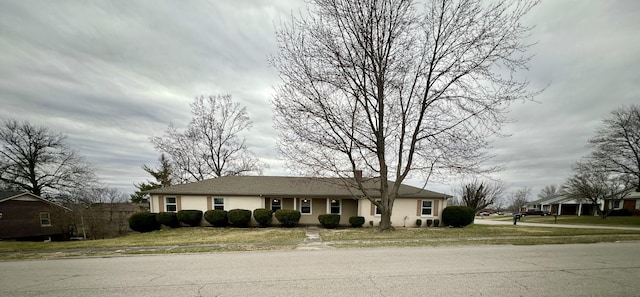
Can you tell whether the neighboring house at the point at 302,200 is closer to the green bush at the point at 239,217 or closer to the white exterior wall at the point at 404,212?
the white exterior wall at the point at 404,212

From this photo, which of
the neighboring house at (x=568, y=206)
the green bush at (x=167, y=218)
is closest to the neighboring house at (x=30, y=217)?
the green bush at (x=167, y=218)

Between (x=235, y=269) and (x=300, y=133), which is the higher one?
(x=300, y=133)

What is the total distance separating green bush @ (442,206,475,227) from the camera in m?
19.6

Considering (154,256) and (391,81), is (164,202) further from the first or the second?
(391,81)

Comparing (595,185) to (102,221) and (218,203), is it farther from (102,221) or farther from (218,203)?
(102,221)

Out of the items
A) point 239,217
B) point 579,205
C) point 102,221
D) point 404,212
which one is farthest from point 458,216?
point 579,205

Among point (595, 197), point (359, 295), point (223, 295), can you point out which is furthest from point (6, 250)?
point (595, 197)

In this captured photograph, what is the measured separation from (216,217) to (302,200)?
675 centimetres

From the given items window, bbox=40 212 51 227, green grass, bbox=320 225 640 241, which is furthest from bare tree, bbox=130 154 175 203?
green grass, bbox=320 225 640 241

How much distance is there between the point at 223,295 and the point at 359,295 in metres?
2.39

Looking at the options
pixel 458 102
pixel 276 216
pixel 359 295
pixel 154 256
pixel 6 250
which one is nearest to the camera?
pixel 359 295

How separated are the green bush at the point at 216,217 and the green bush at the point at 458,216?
1701cm

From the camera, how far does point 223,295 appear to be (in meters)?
4.56

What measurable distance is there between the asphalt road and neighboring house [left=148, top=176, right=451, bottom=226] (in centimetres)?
1232
